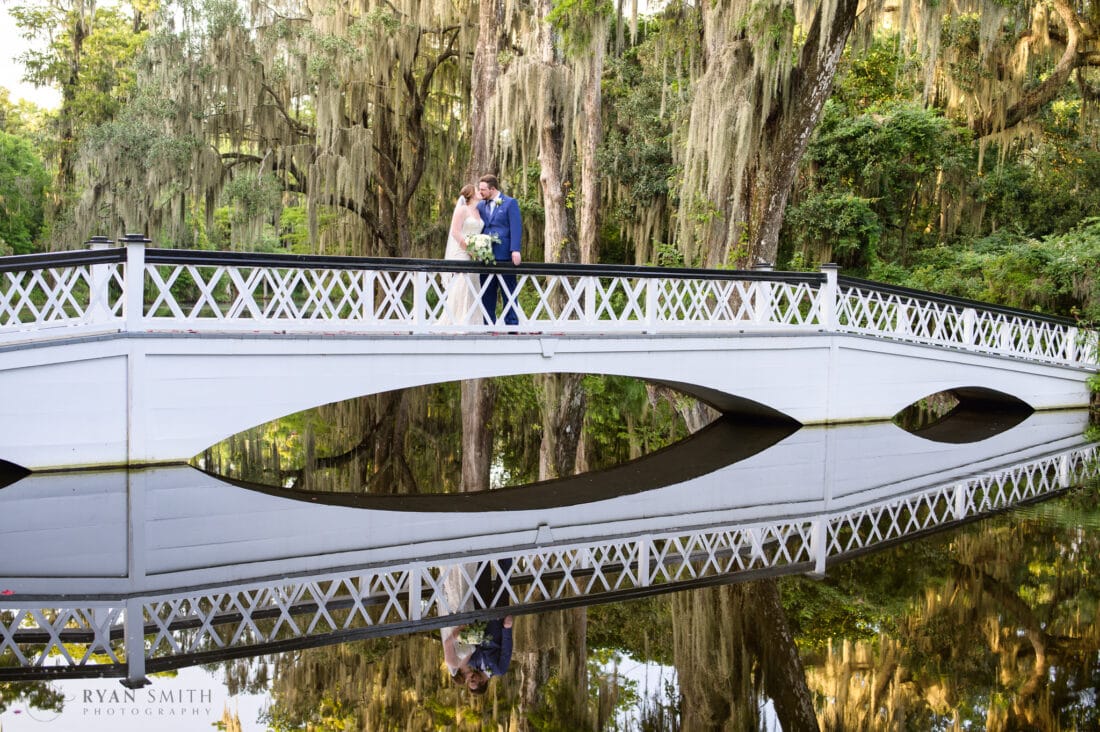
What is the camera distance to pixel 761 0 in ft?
44.0

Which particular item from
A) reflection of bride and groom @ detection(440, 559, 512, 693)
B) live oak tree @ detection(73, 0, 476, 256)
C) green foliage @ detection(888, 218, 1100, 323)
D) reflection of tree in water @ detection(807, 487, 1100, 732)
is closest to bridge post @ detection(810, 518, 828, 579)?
reflection of tree in water @ detection(807, 487, 1100, 732)

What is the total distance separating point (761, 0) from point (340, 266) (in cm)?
693

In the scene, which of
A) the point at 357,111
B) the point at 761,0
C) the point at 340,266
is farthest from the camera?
the point at 357,111

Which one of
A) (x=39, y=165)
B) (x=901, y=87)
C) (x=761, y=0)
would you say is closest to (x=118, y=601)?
(x=761, y=0)

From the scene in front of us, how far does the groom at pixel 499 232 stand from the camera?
11.1 m

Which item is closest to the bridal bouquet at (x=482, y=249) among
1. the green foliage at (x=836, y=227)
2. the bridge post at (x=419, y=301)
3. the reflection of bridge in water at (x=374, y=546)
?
the bridge post at (x=419, y=301)

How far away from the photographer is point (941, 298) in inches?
530

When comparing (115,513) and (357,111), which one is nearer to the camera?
(115,513)

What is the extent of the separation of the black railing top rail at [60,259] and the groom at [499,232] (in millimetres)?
3696

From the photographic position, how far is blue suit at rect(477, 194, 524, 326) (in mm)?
11125

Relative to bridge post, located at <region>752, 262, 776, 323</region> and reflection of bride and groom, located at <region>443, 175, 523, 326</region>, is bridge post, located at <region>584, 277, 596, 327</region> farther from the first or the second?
bridge post, located at <region>752, 262, 776, 323</region>

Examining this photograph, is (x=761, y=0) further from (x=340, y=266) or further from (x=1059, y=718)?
(x=1059, y=718)

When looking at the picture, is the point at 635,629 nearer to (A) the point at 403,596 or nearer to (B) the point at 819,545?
(A) the point at 403,596

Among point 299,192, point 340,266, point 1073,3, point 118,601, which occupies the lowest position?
point 118,601
